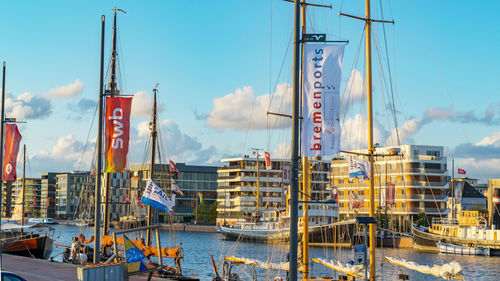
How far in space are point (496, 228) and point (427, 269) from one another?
6376 cm

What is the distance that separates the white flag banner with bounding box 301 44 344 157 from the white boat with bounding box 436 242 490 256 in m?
70.2

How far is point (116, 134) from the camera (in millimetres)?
29953

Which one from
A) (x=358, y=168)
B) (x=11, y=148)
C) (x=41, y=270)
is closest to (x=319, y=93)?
(x=358, y=168)

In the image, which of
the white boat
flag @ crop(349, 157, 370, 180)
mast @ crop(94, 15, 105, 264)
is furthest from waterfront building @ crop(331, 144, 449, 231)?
mast @ crop(94, 15, 105, 264)

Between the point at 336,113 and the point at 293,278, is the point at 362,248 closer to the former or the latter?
the point at 336,113

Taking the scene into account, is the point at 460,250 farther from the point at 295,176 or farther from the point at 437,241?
the point at 295,176

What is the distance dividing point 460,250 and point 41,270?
6774cm

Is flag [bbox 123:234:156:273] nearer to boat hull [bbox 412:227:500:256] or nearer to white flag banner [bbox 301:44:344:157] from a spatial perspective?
white flag banner [bbox 301:44:344:157]

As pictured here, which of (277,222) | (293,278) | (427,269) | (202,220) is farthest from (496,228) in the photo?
(202,220)

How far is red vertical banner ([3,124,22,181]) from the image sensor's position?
137 ft

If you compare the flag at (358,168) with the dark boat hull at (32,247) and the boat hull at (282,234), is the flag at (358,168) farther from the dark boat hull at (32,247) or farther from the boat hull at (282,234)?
the boat hull at (282,234)

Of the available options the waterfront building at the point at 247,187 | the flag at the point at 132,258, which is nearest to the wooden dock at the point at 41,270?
the flag at the point at 132,258

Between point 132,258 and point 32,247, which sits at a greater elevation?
point 132,258

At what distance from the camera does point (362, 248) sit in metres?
25.0
